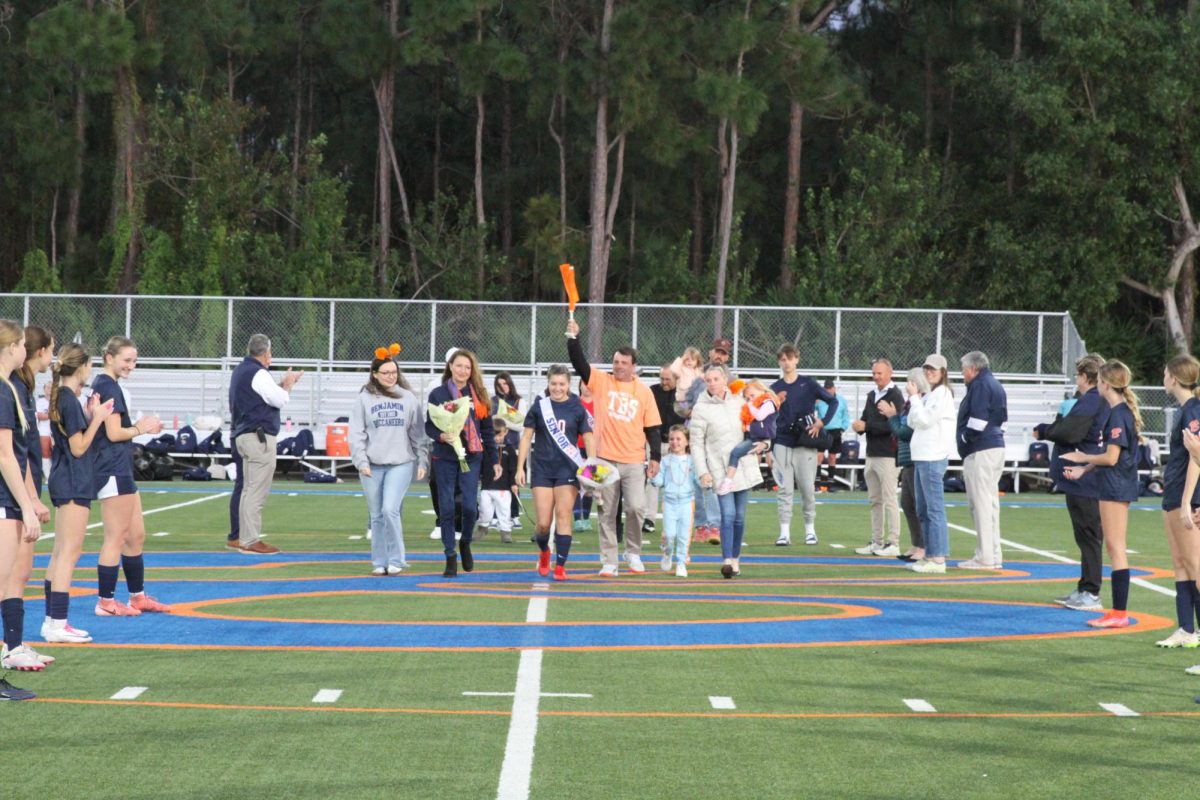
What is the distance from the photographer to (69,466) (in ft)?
34.6

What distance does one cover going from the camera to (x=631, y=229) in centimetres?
4806

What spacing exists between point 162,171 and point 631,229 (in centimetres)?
1257

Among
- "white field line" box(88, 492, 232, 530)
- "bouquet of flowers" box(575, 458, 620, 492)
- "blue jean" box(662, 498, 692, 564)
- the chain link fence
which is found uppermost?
the chain link fence

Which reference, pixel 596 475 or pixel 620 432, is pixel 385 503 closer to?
pixel 596 475

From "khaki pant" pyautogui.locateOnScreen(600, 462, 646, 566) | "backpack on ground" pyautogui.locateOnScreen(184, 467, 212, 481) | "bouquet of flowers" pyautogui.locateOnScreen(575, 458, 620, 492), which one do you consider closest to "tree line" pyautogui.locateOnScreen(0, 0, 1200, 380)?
"backpack on ground" pyautogui.locateOnScreen(184, 467, 212, 481)

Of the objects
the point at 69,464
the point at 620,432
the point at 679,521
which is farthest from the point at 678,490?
Result: the point at 69,464

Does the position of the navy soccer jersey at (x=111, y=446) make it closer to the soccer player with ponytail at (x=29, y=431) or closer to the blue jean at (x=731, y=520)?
the soccer player with ponytail at (x=29, y=431)

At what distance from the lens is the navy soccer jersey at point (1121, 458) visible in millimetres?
12219

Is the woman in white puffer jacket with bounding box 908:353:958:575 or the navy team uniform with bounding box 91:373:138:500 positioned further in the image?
the woman in white puffer jacket with bounding box 908:353:958:575

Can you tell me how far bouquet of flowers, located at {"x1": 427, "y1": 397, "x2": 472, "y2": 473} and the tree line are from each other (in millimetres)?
26030

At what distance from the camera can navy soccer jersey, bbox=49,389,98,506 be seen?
414 inches

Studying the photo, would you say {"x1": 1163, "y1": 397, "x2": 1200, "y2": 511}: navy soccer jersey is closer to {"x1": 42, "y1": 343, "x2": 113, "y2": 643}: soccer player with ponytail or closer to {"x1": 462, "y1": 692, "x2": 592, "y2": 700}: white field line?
{"x1": 462, "y1": 692, "x2": 592, "y2": 700}: white field line

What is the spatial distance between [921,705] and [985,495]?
715 cm

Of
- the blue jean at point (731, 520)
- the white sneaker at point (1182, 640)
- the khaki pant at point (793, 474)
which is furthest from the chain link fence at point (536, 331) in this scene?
the white sneaker at point (1182, 640)
